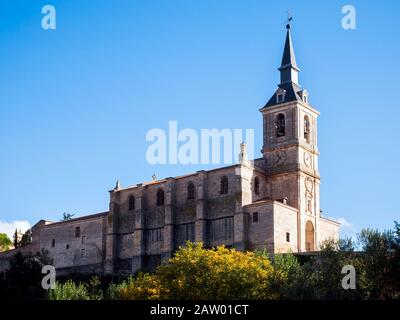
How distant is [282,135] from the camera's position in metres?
79.2

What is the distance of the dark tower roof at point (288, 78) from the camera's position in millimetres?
80125

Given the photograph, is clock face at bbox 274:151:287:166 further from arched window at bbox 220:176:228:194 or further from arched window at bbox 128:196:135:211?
arched window at bbox 128:196:135:211

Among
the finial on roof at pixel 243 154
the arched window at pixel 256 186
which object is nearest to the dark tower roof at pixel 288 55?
the finial on roof at pixel 243 154

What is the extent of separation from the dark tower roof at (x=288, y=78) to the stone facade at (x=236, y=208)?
4.3 inches

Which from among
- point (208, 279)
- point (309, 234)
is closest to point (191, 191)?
point (309, 234)

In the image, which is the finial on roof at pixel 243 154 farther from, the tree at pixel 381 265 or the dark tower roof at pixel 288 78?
the tree at pixel 381 265

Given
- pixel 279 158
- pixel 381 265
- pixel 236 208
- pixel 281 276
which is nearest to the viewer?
pixel 381 265

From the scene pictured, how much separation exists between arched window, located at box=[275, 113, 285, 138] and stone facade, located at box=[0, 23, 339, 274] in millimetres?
98

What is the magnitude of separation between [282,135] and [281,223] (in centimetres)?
1061

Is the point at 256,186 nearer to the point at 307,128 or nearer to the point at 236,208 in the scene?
the point at 236,208

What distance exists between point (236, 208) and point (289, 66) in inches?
668

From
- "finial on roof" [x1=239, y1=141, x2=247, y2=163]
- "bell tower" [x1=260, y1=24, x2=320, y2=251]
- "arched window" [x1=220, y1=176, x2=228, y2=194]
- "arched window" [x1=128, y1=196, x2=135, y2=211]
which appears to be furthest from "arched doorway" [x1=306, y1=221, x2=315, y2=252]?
"arched window" [x1=128, y1=196, x2=135, y2=211]

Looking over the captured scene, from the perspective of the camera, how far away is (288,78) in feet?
268
